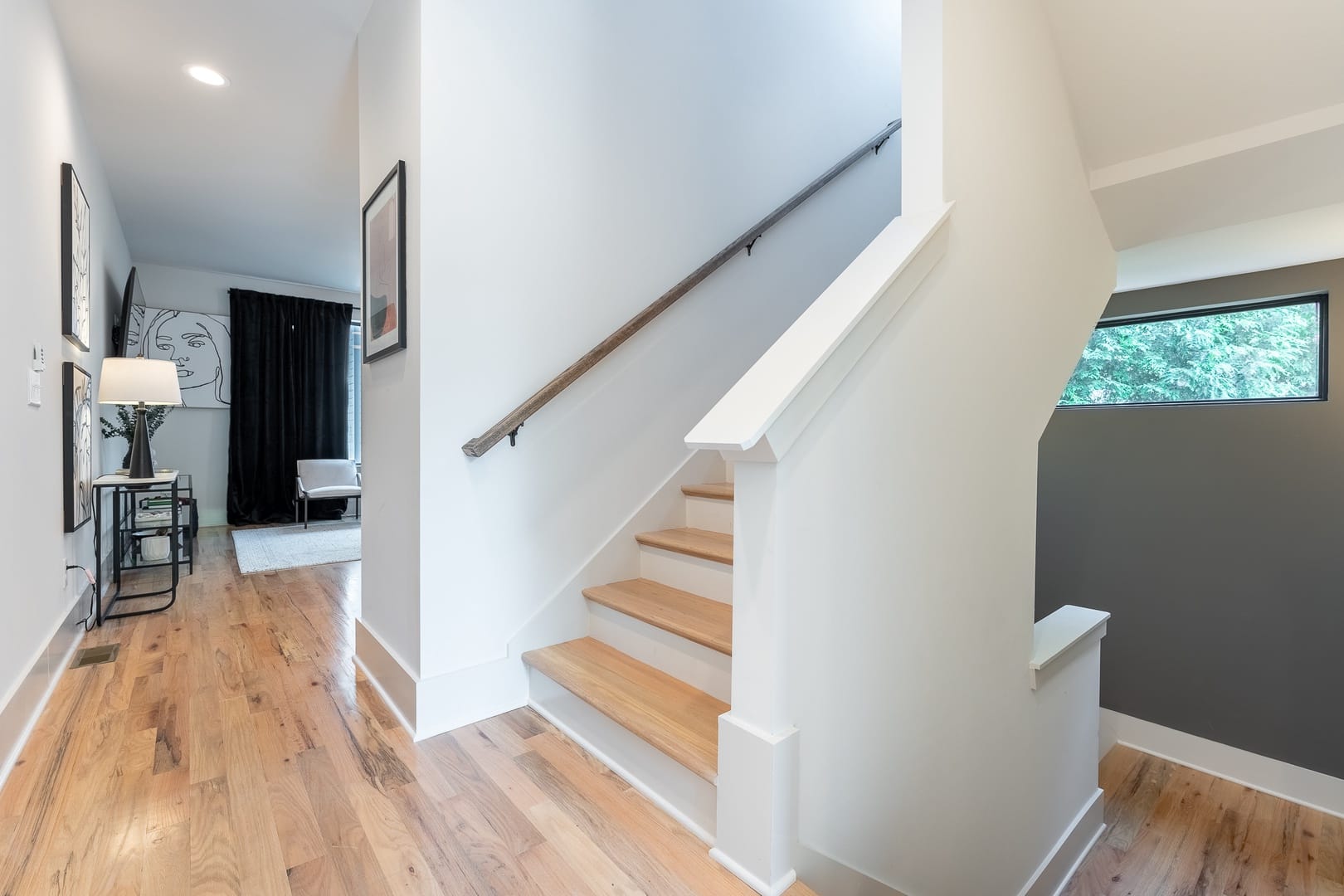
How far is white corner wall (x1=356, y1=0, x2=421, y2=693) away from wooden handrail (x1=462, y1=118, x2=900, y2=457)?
0.18 m

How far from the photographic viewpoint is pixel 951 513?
1.51m

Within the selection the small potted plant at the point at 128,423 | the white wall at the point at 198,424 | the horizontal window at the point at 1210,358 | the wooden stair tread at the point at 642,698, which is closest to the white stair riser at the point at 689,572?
the wooden stair tread at the point at 642,698

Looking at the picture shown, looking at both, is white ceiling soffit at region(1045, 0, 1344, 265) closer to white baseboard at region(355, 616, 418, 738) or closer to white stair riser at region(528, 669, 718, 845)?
white stair riser at region(528, 669, 718, 845)

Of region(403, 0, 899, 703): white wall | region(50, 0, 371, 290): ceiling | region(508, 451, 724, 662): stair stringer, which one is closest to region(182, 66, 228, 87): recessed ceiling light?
region(50, 0, 371, 290): ceiling

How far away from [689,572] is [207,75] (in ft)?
10.1

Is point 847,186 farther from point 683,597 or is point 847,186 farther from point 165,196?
point 165,196

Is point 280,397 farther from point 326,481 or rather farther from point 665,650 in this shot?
point 665,650

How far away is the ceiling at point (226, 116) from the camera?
2365mm

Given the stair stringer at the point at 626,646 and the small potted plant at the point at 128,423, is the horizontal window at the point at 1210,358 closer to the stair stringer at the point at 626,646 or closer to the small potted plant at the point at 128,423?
the stair stringer at the point at 626,646

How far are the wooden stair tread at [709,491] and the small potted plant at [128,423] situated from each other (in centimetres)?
353

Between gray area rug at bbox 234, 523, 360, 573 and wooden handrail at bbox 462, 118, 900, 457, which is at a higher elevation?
wooden handrail at bbox 462, 118, 900, 457

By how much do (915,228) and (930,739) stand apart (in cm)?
120

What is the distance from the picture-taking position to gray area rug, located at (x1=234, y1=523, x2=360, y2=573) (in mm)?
4141

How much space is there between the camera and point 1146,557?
3.42 metres
